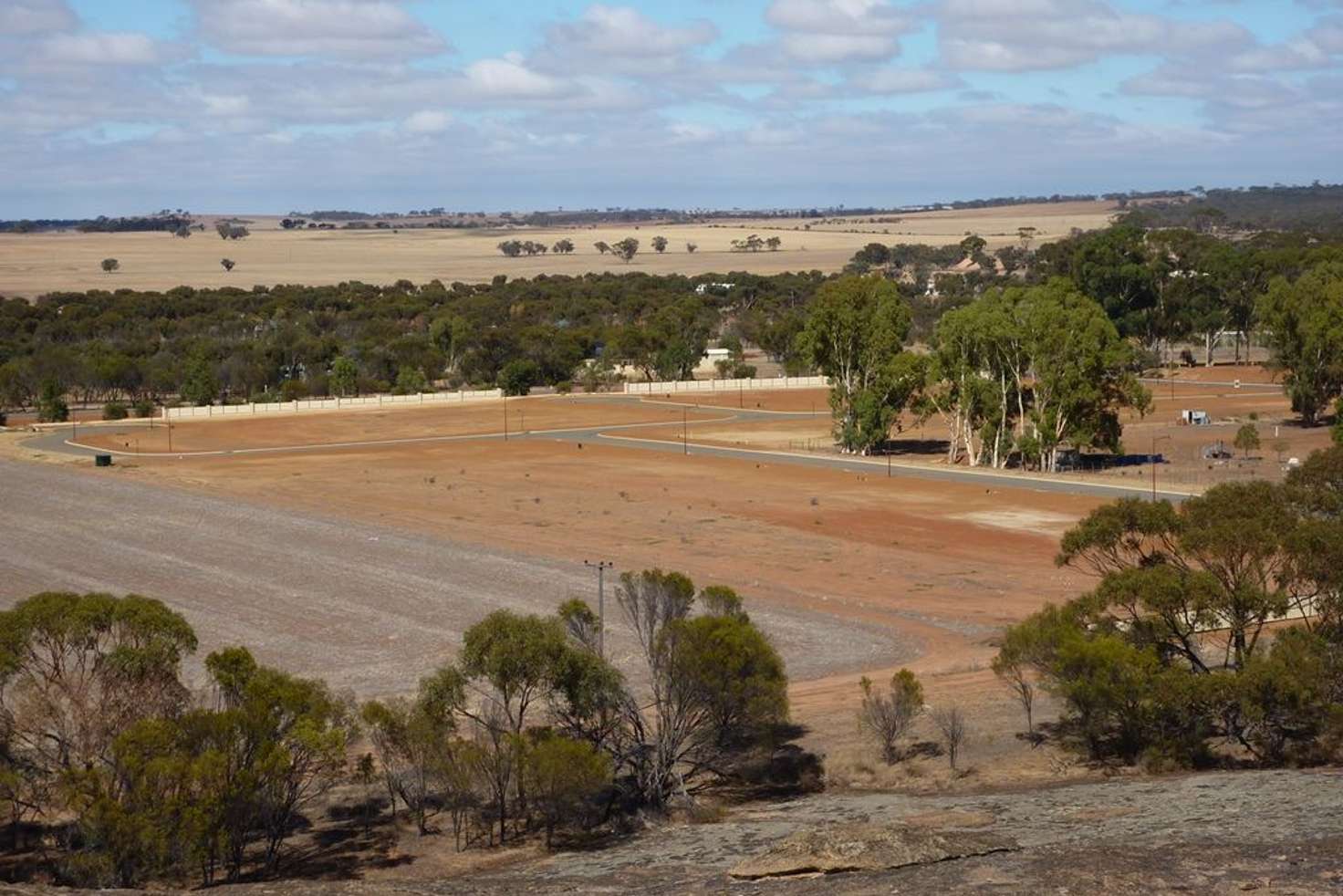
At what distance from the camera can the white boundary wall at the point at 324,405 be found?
364 ft

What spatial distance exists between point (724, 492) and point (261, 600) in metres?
26.0

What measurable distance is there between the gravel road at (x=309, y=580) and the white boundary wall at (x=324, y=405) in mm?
37655

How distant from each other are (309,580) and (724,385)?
7619 centimetres

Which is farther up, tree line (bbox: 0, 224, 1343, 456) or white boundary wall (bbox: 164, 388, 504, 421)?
tree line (bbox: 0, 224, 1343, 456)

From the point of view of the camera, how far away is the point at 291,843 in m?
28.8

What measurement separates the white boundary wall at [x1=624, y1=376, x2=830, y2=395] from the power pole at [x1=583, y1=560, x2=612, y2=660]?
69.7m

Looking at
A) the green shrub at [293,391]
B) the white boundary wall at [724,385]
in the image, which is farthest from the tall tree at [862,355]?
the green shrub at [293,391]

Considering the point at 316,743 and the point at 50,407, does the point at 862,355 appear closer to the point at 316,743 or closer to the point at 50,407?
the point at 50,407

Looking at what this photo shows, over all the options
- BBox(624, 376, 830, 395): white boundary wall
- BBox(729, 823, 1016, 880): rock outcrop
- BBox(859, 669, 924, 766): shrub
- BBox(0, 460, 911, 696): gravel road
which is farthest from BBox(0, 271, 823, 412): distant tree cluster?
BBox(729, 823, 1016, 880): rock outcrop

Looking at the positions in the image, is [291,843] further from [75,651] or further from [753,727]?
[753,727]

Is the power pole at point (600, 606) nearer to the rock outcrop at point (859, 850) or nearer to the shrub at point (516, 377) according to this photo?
the rock outcrop at point (859, 850)

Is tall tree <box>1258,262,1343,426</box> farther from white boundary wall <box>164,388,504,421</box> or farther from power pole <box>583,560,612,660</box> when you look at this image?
white boundary wall <box>164,388,504,421</box>

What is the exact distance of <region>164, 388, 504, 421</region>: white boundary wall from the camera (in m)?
111

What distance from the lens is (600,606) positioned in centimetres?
3669
